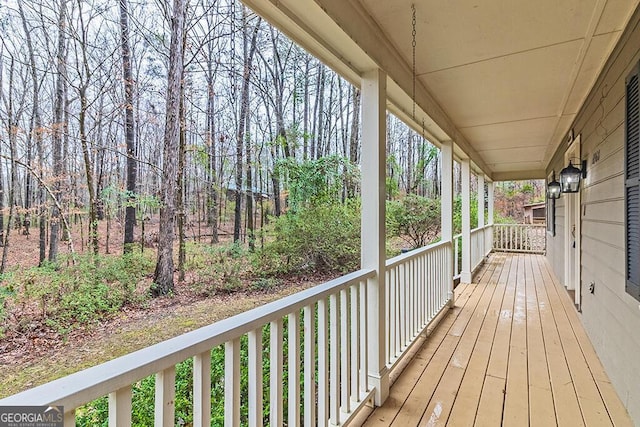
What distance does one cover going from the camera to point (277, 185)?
19.9 feet

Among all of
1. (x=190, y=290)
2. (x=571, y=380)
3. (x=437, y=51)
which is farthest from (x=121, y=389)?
(x=190, y=290)

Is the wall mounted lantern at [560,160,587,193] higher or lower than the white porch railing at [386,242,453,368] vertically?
higher

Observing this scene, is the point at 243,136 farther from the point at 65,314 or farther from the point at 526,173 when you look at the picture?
the point at 526,173

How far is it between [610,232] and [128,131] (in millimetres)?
5436

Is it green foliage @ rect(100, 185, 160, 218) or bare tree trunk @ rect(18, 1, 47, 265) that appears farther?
green foliage @ rect(100, 185, 160, 218)

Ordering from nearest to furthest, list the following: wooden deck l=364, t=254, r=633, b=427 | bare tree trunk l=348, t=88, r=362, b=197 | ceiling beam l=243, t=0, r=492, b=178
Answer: ceiling beam l=243, t=0, r=492, b=178
wooden deck l=364, t=254, r=633, b=427
bare tree trunk l=348, t=88, r=362, b=197

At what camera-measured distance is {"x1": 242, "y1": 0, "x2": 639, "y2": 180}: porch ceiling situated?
5.46ft

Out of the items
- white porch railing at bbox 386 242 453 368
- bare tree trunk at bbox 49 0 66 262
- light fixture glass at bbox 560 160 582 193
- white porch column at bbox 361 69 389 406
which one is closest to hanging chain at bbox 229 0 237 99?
bare tree trunk at bbox 49 0 66 262

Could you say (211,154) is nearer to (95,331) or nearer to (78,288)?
(78,288)

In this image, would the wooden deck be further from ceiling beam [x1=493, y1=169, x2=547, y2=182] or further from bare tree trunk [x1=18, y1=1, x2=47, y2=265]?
ceiling beam [x1=493, y1=169, x2=547, y2=182]

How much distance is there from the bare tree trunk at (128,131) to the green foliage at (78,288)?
0.43 metres

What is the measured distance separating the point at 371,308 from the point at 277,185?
434 centimetres

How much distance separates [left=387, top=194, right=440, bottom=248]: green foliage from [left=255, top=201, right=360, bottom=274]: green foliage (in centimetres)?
114

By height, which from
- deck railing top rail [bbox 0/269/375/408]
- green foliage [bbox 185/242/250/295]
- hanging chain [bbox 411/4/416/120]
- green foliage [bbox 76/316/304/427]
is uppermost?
hanging chain [bbox 411/4/416/120]
